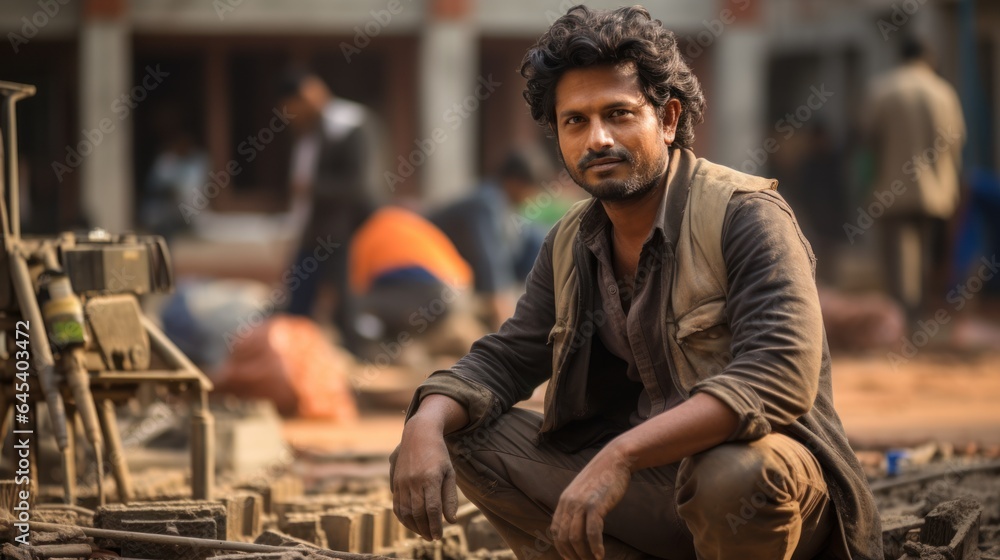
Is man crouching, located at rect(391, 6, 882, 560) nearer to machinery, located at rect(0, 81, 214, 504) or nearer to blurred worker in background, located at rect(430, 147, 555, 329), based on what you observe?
machinery, located at rect(0, 81, 214, 504)

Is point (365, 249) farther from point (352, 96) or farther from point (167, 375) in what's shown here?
point (352, 96)

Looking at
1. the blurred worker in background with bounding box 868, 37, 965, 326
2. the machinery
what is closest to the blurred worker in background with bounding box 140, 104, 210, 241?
the blurred worker in background with bounding box 868, 37, 965, 326

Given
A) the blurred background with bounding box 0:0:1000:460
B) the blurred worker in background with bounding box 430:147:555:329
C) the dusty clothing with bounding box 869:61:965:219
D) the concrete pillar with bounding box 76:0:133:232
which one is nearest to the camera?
the blurred worker in background with bounding box 430:147:555:329

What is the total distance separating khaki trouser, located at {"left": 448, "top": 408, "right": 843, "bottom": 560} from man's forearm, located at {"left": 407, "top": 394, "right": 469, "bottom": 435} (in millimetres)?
86

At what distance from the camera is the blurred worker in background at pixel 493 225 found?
11000mm

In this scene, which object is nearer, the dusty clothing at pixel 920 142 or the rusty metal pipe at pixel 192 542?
the rusty metal pipe at pixel 192 542

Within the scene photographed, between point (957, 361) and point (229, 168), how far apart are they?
1054 cm

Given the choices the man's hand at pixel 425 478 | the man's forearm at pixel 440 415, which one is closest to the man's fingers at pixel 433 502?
the man's hand at pixel 425 478

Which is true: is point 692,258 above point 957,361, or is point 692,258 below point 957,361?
above

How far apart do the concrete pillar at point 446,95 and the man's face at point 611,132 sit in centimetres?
1327

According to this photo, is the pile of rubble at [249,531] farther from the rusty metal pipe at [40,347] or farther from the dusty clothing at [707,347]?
the dusty clothing at [707,347]

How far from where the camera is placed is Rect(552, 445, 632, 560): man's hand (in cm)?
292

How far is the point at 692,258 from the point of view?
3.31m

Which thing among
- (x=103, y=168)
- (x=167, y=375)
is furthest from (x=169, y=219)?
(x=167, y=375)
